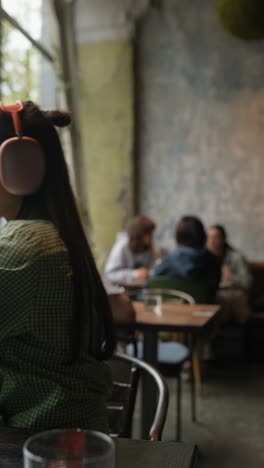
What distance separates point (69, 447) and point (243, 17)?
4.19 m

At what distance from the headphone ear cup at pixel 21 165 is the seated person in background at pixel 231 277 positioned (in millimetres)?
4099

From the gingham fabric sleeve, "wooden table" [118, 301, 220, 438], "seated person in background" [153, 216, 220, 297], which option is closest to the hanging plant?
"seated person in background" [153, 216, 220, 297]

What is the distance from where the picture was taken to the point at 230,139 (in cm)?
655

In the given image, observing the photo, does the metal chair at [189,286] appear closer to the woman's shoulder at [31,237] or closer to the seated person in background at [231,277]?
the seated person in background at [231,277]

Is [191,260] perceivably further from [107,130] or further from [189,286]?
[107,130]

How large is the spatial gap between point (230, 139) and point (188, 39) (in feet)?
3.93

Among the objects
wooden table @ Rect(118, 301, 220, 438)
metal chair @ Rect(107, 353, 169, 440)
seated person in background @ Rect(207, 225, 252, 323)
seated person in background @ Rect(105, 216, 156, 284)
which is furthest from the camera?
seated person in background @ Rect(207, 225, 252, 323)

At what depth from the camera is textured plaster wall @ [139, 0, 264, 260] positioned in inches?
254

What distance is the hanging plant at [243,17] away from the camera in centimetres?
430

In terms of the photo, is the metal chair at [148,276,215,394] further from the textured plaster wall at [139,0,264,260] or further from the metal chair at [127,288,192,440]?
the textured plaster wall at [139,0,264,260]

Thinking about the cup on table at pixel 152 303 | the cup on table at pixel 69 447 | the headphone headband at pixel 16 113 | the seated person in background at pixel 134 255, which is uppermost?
the headphone headband at pixel 16 113

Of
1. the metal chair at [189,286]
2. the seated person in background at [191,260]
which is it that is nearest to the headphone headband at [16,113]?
the metal chair at [189,286]

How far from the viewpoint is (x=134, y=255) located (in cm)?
568

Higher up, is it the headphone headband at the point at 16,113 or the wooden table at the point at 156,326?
the headphone headband at the point at 16,113
